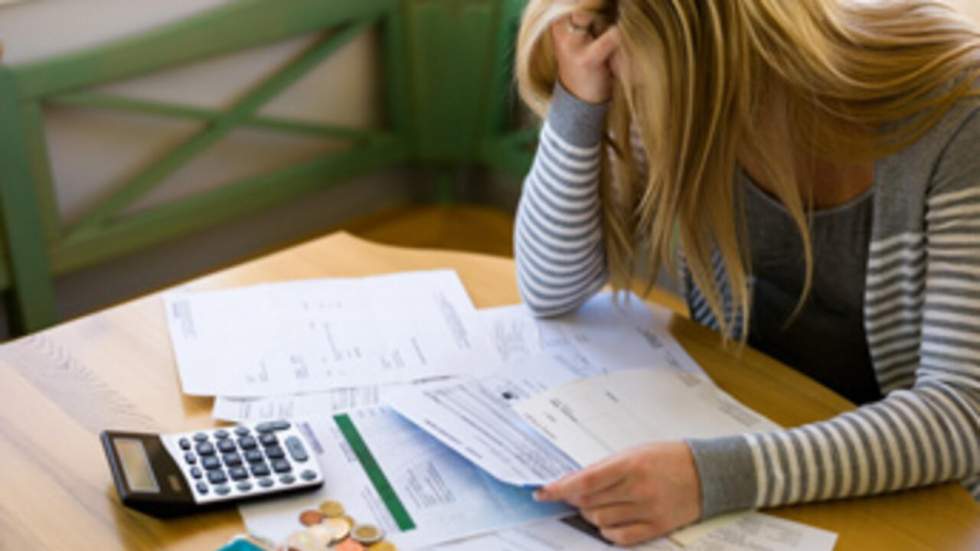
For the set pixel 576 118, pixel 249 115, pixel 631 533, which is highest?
pixel 576 118

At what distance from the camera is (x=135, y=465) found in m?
0.93

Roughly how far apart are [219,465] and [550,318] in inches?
16.2

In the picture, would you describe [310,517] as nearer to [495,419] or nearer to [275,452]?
[275,452]

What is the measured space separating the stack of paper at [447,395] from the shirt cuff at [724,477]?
15 millimetres

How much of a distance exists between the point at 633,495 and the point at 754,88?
37 centimetres

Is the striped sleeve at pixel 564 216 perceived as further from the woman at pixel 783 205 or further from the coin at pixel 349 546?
the coin at pixel 349 546

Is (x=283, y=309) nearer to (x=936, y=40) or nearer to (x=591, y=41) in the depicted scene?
(x=591, y=41)

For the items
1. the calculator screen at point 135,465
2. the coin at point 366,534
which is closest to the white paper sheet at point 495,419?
the coin at point 366,534

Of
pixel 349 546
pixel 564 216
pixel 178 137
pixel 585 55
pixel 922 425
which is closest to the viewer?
pixel 349 546

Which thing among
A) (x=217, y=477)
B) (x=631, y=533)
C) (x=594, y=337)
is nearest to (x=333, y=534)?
(x=217, y=477)

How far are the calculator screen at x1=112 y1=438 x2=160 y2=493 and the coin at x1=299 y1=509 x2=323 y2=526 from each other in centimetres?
11

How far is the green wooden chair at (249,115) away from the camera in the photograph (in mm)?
1903

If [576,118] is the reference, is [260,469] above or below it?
below

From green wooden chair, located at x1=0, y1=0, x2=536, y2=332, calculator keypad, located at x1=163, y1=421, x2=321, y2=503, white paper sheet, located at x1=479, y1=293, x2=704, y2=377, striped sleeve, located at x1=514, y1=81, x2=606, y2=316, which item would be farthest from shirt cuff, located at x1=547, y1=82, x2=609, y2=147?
green wooden chair, located at x1=0, y1=0, x2=536, y2=332
